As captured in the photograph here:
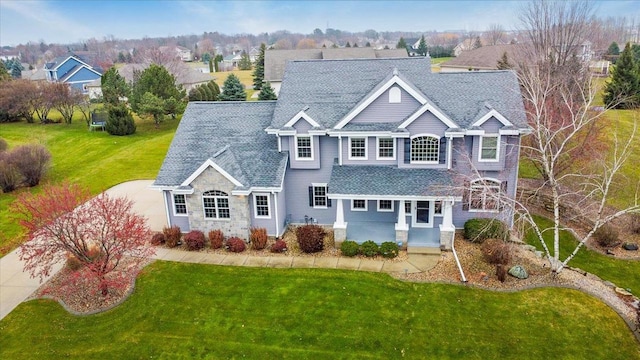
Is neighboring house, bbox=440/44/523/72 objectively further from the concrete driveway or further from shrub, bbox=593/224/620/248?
the concrete driveway

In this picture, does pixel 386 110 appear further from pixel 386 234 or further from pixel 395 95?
pixel 386 234

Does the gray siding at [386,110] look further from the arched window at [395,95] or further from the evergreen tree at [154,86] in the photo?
the evergreen tree at [154,86]

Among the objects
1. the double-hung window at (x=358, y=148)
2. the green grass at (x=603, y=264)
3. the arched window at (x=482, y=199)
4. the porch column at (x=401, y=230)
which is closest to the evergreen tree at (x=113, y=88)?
the double-hung window at (x=358, y=148)

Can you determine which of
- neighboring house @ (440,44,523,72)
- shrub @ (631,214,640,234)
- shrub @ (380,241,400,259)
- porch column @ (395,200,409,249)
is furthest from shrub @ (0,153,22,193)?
neighboring house @ (440,44,523,72)

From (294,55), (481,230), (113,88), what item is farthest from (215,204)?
(294,55)

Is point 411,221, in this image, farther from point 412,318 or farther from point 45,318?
point 45,318

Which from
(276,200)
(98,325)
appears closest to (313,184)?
(276,200)
